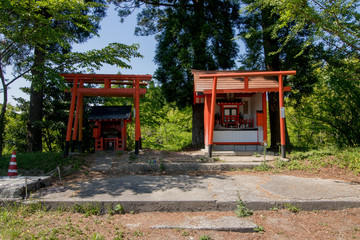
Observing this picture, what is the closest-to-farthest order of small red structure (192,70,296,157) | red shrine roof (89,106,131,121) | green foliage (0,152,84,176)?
1. green foliage (0,152,84,176)
2. small red structure (192,70,296,157)
3. red shrine roof (89,106,131,121)

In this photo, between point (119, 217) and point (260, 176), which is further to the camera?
point (260, 176)

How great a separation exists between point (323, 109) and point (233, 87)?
4.50 metres

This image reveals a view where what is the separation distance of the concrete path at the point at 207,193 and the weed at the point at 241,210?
4.2 inches

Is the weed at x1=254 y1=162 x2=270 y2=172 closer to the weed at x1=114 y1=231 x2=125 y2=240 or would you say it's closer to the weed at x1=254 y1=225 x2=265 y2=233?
the weed at x1=254 y1=225 x2=265 y2=233

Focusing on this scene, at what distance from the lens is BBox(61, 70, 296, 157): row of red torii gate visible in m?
8.87

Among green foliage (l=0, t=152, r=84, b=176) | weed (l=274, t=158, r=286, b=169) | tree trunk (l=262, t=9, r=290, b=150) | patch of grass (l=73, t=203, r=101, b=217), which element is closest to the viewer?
patch of grass (l=73, t=203, r=101, b=217)

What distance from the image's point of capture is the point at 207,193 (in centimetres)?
466

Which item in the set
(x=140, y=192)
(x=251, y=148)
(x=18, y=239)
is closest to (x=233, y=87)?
(x=251, y=148)

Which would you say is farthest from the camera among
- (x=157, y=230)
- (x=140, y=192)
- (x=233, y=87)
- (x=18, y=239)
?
(x=233, y=87)

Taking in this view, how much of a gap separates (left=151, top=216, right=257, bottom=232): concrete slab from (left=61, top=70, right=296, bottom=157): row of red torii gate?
15.3ft

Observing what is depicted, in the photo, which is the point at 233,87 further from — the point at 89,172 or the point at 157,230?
the point at 157,230

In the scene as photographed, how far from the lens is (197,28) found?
12445mm

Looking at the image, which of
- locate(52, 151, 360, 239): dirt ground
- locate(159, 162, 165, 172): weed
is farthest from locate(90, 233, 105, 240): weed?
locate(159, 162, 165, 172): weed

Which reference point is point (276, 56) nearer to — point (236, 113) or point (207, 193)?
point (236, 113)
